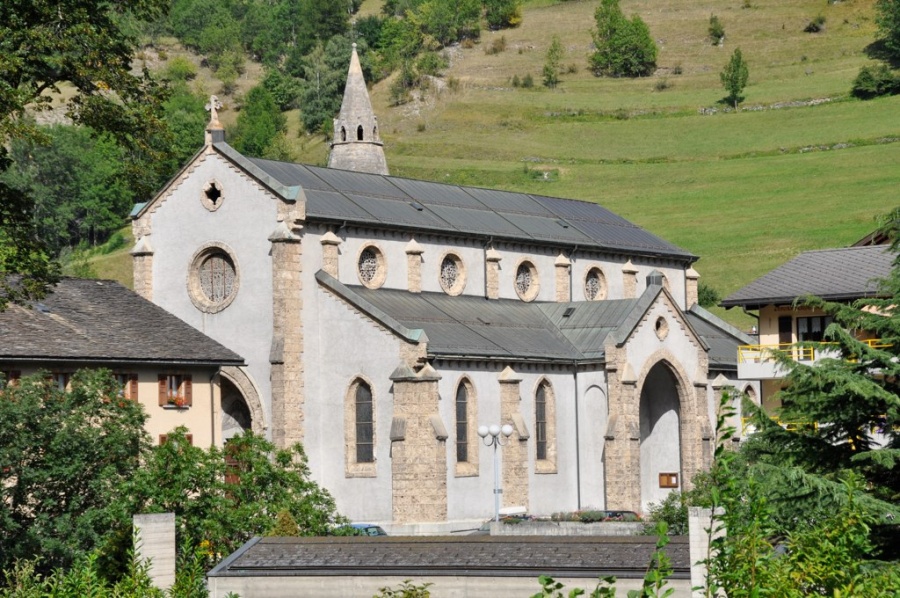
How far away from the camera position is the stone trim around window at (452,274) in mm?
68188

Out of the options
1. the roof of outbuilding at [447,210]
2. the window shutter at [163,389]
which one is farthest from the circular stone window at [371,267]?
the window shutter at [163,389]

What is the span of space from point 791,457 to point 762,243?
9060 cm

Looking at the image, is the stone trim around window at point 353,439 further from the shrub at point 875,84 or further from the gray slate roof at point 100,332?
the shrub at point 875,84

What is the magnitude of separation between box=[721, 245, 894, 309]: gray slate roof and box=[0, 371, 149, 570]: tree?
1003 inches

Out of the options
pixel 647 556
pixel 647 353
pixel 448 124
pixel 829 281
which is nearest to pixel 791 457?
pixel 647 556

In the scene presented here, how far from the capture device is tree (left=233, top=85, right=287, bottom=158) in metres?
171

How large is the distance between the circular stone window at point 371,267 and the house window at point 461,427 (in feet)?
18.6

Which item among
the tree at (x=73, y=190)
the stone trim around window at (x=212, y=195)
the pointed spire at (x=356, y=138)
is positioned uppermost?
the tree at (x=73, y=190)

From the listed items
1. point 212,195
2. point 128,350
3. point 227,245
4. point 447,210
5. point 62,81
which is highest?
point 447,210

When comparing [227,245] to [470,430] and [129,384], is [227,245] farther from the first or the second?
[470,430]

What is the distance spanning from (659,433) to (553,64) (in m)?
116

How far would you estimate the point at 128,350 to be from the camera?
55938 millimetres

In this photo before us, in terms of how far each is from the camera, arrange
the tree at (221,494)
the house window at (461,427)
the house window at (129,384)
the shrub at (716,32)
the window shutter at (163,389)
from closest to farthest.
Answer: the tree at (221,494) < the house window at (129,384) < the window shutter at (163,389) < the house window at (461,427) < the shrub at (716,32)

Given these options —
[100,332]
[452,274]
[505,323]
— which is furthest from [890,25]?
[100,332]
